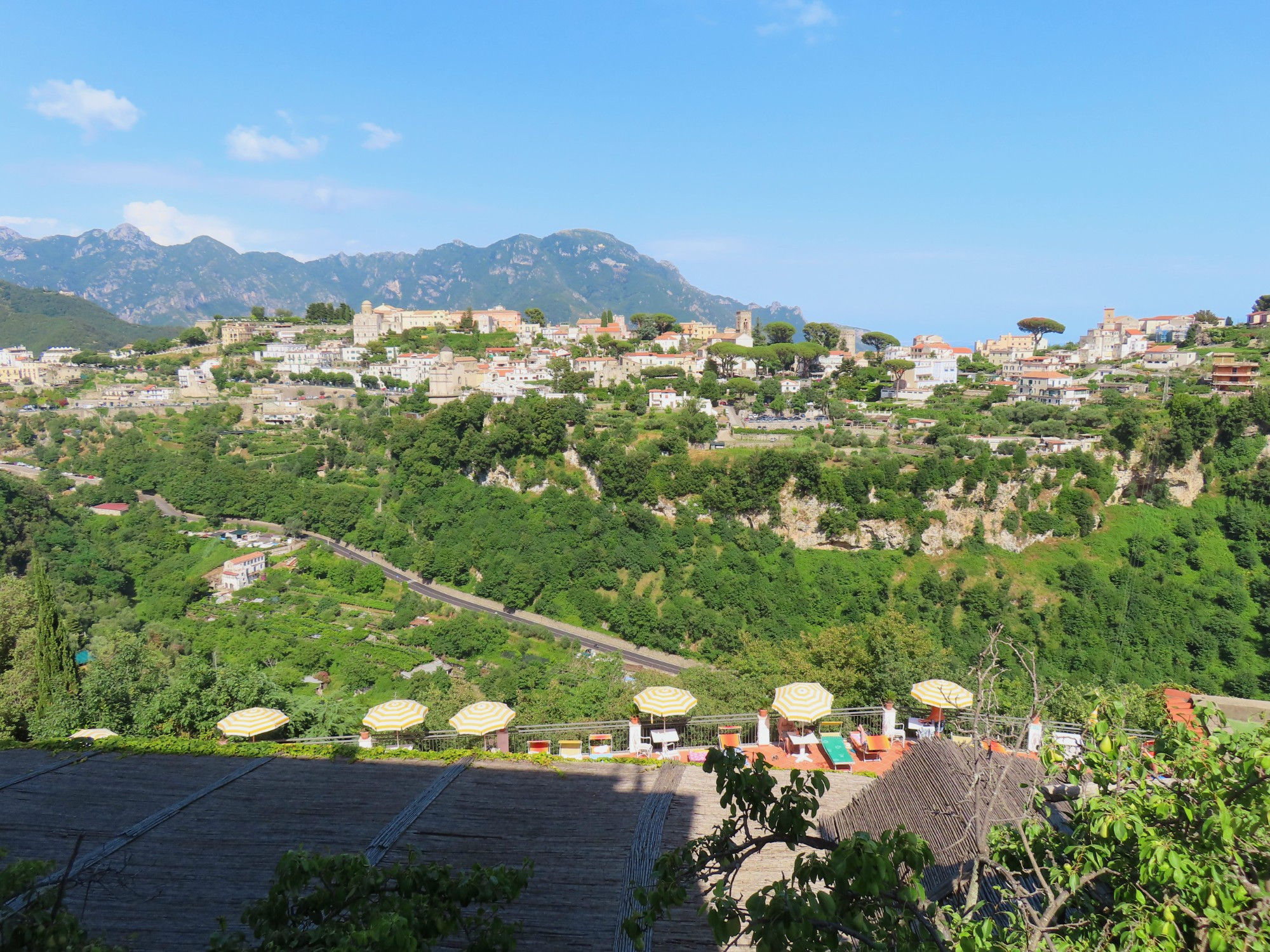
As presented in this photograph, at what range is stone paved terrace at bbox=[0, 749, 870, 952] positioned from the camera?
492 cm

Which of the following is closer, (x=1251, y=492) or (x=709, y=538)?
(x=1251, y=492)

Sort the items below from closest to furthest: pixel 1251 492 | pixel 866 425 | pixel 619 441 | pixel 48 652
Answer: pixel 48 652, pixel 1251 492, pixel 619 441, pixel 866 425

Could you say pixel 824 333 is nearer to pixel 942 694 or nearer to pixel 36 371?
pixel 942 694

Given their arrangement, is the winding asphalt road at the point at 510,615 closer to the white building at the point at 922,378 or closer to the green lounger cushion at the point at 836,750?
the green lounger cushion at the point at 836,750

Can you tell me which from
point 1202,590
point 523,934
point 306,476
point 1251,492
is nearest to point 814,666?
point 523,934

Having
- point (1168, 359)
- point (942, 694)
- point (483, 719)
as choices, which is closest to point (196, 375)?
point (483, 719)

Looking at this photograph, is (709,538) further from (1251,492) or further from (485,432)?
(1251,492)

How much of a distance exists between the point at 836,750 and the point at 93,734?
9705 mm

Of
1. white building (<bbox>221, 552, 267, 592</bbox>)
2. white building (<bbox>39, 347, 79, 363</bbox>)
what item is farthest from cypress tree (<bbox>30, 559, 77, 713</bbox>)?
white building (<bbox>39, 347, 79, 363</bbox>)

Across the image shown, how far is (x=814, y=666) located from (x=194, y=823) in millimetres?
11006

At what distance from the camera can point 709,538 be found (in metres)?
30.4

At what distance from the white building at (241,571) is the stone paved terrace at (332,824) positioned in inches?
971

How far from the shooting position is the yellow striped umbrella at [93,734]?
332 inches

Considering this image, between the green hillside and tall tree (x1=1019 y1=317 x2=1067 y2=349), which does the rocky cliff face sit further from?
the green hillside
